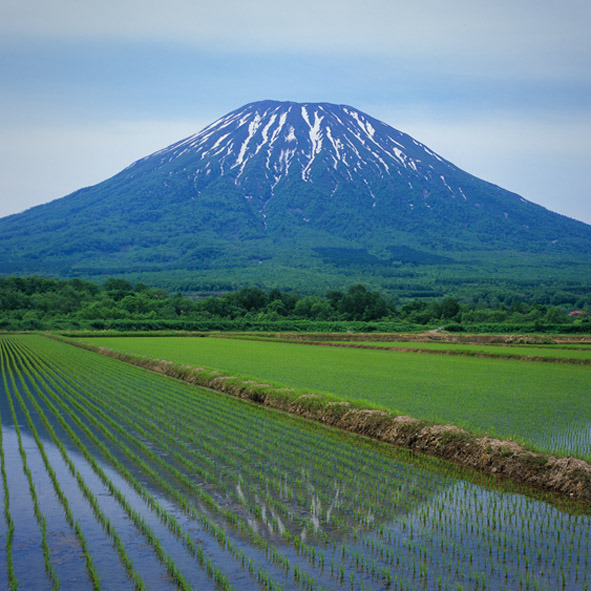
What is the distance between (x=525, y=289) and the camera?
9425 centimetres

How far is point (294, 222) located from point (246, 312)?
92.5 m

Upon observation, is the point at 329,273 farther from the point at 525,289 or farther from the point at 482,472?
the point at 482,472

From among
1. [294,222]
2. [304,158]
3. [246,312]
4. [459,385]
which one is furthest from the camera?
[304,158]

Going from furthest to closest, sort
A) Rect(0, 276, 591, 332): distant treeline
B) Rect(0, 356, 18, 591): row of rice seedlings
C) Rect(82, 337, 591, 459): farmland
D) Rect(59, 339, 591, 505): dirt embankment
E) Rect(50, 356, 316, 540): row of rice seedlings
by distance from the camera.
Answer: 1. Rect(0, 276, 591, 332): distant treeline
2. Rect(82, 337, 591, 459): farmland
3. Rect(59, 339, 591, 505): dirt embankment
4. Rect(50, 356, 316, 540): row of rice seedlings
5. Rect(0, 356, 18, 591): row of rice seedlings

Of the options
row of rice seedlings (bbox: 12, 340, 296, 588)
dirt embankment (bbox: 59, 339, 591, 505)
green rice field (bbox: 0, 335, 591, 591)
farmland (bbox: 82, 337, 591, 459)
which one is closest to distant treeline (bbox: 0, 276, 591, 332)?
farmland (bbox: 82, 337, 591, 459)

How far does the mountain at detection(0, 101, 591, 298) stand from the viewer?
404ft

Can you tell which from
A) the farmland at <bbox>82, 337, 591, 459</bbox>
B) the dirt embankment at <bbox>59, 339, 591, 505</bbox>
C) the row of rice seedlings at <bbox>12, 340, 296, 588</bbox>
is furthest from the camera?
the farmland at <bbox>82, 337, 591, 459</bbox>

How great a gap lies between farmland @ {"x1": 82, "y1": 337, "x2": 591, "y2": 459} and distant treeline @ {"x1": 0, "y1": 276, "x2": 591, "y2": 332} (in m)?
23.0

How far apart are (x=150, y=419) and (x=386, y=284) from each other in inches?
3822

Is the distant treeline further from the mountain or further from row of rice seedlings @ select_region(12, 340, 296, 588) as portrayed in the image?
row of rice seedlings @ select_region(12, 340, 296, 588)

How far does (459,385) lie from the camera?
16.5 meters

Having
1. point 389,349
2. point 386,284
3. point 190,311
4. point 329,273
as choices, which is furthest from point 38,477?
point 329,273

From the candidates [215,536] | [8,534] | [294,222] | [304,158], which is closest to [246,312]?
[8,534]

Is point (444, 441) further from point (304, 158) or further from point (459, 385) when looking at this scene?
point (304, 158)
